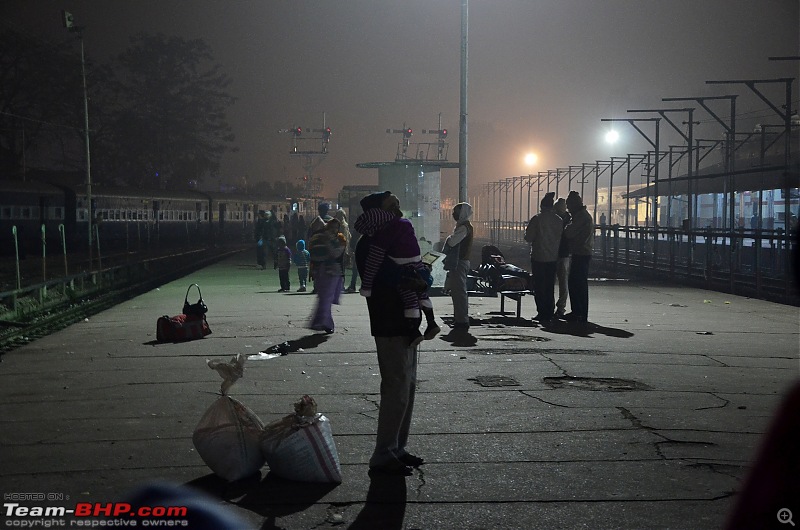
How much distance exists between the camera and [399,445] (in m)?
6.41

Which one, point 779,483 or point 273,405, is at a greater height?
point 779,483

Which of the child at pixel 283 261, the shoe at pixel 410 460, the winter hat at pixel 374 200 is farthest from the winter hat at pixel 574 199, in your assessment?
the shoe at pixel 410 460

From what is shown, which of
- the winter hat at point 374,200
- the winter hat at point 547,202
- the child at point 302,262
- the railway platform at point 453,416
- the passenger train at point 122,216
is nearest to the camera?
the railway platform at point 453,416

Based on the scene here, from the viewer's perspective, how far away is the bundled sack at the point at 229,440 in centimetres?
597

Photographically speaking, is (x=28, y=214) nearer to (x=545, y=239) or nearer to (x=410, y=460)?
(x=545, y=239)

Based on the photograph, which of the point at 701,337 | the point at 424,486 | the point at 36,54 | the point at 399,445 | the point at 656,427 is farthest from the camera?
the point at 36,54

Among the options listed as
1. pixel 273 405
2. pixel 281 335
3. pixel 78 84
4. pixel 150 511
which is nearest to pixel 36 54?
pixel 78 84

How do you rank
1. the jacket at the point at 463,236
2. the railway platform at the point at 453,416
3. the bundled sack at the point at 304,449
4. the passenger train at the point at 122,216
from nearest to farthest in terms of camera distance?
1. the railway platform at the point at 453,416
2. the bundled sack at the point at 304,449
3. the jacket at the point at 463,236
4. the passenger train at the point at 122,216

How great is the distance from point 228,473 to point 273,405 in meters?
2.42

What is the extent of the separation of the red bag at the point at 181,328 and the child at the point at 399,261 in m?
6.82

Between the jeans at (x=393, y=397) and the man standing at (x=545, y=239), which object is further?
the man standing at (x=545, y=239)

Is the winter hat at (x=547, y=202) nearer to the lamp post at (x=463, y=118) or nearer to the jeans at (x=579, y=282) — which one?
the jeans at (x=579, y=282)

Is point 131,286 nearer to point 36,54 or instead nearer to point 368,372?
point 368,372

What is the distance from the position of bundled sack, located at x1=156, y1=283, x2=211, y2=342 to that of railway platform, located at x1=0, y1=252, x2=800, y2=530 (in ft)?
1.20
